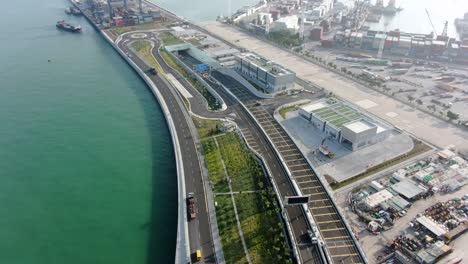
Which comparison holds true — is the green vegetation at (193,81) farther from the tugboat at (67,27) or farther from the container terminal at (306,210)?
the tugboat at (67,27)

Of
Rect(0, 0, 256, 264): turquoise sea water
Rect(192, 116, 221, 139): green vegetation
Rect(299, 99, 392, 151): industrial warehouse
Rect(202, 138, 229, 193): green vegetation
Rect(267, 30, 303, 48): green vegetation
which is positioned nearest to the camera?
Rect(0, 0, 256, 264): turquoise sea water

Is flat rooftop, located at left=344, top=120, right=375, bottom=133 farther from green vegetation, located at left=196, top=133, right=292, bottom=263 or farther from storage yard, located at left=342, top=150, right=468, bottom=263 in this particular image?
green vegetation, located at left=196, top=133, right=292, bottom=263

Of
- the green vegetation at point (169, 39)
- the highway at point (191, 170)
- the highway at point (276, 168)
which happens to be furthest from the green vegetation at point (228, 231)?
the green vegetation at point (169, 39)

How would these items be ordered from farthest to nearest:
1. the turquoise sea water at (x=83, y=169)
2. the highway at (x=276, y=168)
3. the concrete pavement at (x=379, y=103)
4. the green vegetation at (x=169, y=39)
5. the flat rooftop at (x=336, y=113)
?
the green vegetation at (x=169, y=39) < the concrete pavement at (x=379, y=103) < the flat rooftop at (x=336, y=113) < the turquoise sea water at (x=83, y=169) < the highway at (x=276, y=168)

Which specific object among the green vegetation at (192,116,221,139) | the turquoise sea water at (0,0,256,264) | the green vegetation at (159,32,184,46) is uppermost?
the green vegetation at (159,32,184,46)

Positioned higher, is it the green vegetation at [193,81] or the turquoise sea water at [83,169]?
the green vegetation at [193,81]

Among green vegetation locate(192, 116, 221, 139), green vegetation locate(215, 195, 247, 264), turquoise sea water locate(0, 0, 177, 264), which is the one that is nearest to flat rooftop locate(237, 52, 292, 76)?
green vegetation locate(192, 116, 221, 139)
